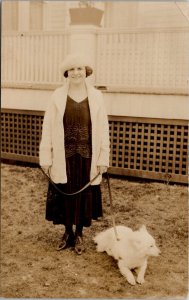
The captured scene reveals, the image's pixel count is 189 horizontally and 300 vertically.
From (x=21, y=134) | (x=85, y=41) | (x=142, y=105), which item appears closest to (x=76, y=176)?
(x=142, y=105)

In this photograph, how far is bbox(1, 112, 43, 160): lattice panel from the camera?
7773mm

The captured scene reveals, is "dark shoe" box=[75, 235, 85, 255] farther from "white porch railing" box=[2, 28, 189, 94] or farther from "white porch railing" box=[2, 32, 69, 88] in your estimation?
"white porch railing" box=[2, 32, 69, 88]

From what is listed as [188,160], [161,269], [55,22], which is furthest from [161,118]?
[55,22]

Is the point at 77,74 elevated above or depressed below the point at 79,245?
above

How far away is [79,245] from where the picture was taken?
4633 mm

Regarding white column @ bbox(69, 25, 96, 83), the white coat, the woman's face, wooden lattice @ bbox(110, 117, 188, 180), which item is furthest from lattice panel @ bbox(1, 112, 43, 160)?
the woman's face

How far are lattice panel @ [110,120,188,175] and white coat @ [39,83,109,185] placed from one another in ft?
8.44

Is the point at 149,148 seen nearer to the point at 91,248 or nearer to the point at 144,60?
the point at 144,60

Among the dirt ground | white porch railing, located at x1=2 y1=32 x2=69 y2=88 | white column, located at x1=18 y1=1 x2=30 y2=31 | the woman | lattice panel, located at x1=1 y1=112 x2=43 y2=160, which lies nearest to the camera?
the dirt ground

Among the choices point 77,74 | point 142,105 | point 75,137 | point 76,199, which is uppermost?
point 77,74

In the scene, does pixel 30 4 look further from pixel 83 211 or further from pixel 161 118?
pixel 83 211

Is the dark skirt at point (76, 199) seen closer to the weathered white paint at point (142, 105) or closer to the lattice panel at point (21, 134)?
the weathered white paint at point (142, 105)

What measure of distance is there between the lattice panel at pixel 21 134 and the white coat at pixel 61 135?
3.47m

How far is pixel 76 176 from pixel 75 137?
0.40 metres
